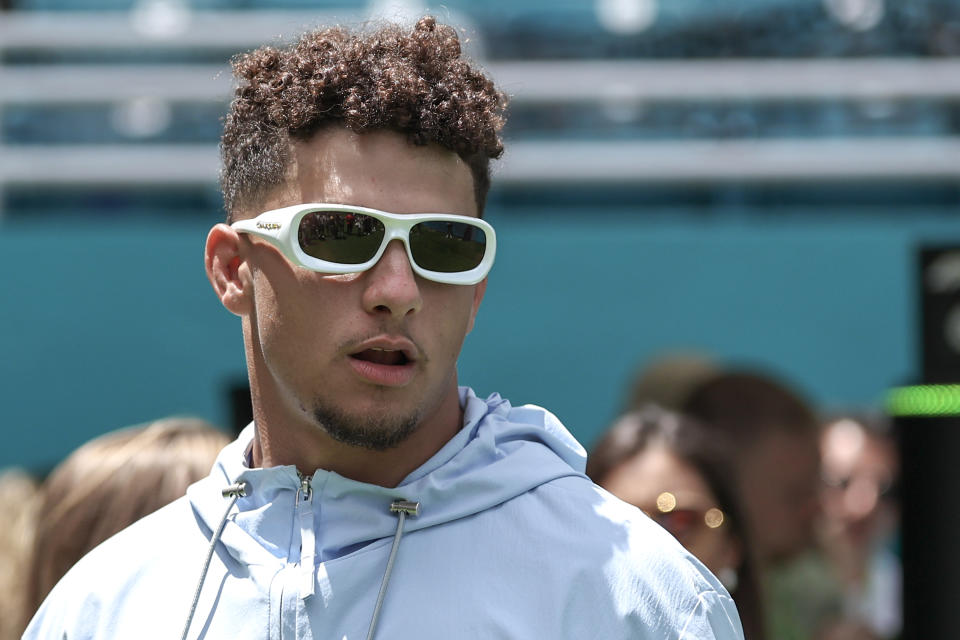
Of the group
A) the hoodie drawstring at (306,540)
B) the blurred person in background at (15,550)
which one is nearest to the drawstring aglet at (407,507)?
the hoodie drawstring at (306,540)

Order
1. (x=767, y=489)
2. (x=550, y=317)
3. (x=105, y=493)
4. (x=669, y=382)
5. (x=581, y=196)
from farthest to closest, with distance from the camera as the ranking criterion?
(x=581, y=196) → (x=550, y=317) → (x=669, y=382) → (x=767, y=489) → (x=105, y=493)

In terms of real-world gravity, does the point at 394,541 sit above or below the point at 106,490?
above

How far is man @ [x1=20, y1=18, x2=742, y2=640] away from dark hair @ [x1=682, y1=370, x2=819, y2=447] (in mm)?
2248

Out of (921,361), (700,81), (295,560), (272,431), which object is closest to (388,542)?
(295,560)

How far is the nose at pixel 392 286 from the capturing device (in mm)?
1674

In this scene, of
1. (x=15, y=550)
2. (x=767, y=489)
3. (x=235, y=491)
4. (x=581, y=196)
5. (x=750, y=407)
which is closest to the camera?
(x=235, y=491)

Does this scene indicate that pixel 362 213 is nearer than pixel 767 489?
Yes

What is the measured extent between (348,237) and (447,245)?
0.43 feet

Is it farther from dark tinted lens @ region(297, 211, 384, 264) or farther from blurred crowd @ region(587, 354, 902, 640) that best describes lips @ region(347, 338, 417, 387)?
blurred crowd @ region(587, 354, 902, 640)

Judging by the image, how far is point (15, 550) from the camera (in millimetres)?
3484

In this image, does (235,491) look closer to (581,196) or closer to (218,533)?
(218,533)

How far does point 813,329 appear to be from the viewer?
675cm

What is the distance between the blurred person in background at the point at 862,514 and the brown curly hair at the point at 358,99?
→ 3.42m

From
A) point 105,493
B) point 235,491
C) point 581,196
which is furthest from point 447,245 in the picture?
point 581,196
